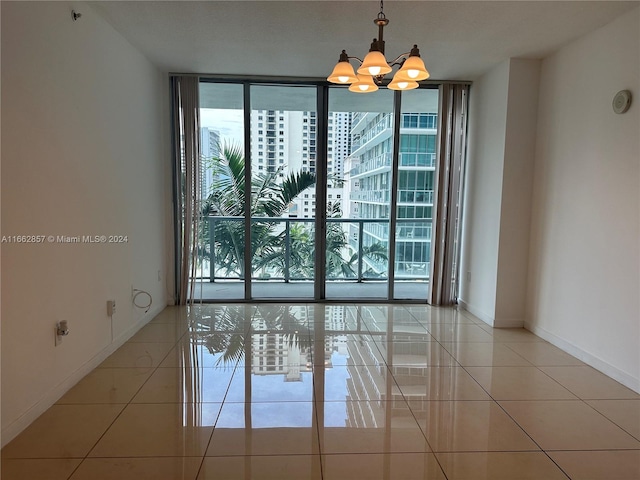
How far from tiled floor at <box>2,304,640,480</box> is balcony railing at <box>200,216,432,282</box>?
4.67ft

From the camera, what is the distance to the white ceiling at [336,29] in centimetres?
286

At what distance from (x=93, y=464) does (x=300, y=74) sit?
3.87 m

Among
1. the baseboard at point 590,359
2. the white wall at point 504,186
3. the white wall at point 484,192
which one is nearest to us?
the baseboard at point 590,359

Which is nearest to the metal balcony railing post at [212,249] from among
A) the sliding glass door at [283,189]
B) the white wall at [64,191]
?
the sliding glass door at [283,189]

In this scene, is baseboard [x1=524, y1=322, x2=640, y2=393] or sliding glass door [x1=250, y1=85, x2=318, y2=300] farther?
sliding glass door [x1=250, y1=85, x2=318, y2=300]

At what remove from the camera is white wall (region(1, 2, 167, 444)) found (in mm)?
2111

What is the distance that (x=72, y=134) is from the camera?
8.74 feet

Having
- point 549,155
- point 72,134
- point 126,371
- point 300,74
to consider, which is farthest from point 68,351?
point 549,155

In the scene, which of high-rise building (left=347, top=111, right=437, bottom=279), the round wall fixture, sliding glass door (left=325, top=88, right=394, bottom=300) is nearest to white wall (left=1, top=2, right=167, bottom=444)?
sliding glass door (left=325, top=88, right=394, bottom=300)

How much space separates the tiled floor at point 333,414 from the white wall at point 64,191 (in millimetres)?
247

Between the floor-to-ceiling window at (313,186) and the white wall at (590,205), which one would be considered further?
the floor-to-ceiling window at (313,186)

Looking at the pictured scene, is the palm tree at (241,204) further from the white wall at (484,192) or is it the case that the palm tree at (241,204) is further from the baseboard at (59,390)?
the white wall at (484,192)

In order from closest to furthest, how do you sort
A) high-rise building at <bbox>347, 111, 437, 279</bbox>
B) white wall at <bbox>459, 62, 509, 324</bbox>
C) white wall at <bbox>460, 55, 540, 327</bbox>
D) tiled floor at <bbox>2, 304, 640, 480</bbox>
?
1. tiled floor at <bbox>2, 304, 640, 480</bbox>
2. white wall at <bbox>460, 55, 540, 327</bbox>
3. white wall at <bbox>459, 62, 509, 324</bbox>
4. high-rise building at <bbox>347, 111, 437, 279</bbox>

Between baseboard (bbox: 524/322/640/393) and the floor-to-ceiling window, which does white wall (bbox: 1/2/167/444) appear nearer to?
the floor-to-ceiling window
